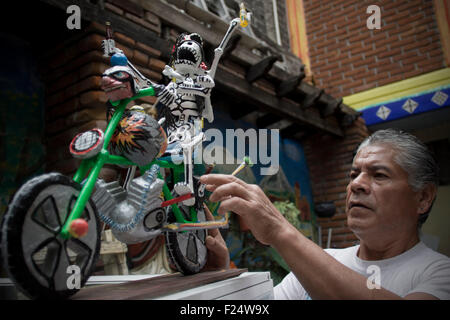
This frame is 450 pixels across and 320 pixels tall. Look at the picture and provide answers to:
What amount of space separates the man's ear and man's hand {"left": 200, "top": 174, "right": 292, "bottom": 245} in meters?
0.33

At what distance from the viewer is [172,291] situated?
25.5 inches

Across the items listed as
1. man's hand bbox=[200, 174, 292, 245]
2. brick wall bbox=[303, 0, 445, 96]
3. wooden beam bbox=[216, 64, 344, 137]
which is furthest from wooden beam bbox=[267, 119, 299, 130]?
man's hand bbox=[200, 174, 292, 245]

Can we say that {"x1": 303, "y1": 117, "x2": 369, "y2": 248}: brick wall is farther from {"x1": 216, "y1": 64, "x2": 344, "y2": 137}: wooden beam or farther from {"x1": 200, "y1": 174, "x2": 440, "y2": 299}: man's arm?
{"x1": 200, "y1": 174, "x2": 440, "y2": 299}: man's arm

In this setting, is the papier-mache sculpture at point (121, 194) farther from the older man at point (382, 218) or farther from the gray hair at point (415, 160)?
the gray hair at point (415, 160)

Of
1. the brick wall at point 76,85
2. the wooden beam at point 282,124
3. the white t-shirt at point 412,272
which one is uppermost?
the wooden beam at point 282,124

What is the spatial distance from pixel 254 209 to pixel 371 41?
1.17 metres

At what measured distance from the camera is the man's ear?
699mm

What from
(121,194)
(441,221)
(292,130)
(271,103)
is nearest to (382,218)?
(121,194)

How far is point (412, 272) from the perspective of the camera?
2.15ft

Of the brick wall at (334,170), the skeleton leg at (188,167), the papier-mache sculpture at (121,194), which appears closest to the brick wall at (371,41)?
the brick wall at (334,170)

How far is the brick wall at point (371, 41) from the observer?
4.02ft

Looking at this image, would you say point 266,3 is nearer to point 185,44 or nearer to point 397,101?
point 397,101

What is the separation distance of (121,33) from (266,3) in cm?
106

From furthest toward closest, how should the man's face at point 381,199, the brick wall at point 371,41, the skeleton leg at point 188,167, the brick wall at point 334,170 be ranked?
the brick wall at point 334,170, the brick wall at point 371,41, the skeleton leg at point 188,167, the man's face at point 381,199
